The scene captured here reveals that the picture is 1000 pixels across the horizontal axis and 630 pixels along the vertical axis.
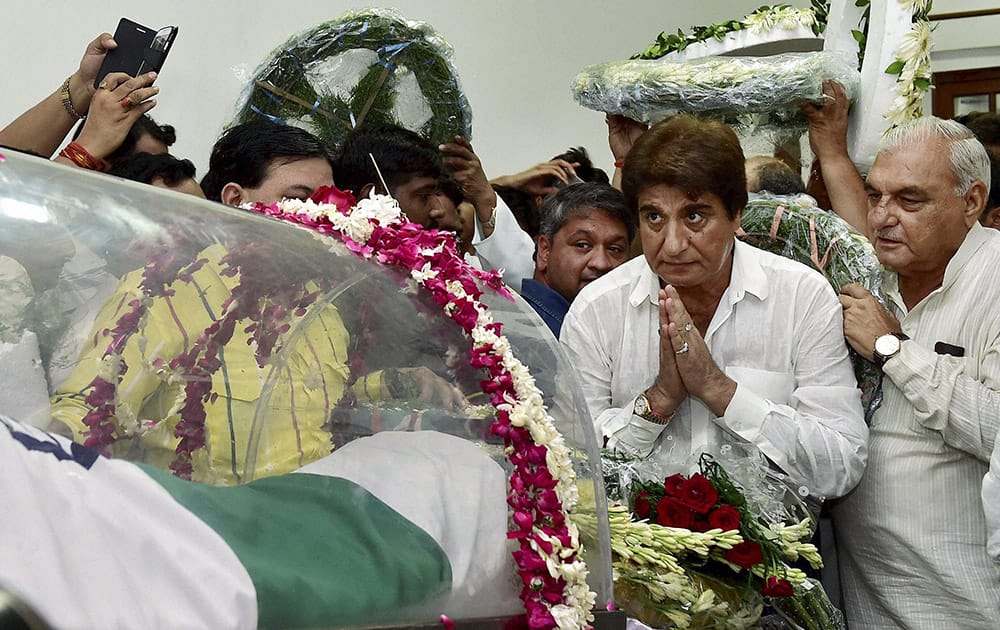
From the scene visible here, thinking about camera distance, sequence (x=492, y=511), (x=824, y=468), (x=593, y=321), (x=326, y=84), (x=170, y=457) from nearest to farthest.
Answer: (x=170, y=457)
(x=492, y=511)
(x=824, y=468)
(x=593, y=321)
(x=326, y=84)

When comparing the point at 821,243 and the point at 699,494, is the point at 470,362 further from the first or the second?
the point at 821,243

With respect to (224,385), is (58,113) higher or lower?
higher

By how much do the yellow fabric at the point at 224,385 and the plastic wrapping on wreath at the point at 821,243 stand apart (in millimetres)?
1681

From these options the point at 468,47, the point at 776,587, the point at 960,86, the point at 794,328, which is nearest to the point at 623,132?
the point at 794,328

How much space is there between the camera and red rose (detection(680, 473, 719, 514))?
7.20 feet

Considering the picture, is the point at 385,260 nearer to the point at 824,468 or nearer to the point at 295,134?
the point at 295,134

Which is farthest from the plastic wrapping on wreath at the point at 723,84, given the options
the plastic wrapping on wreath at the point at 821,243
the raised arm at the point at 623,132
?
the plastic wrapping on wreath at the point at 821,243

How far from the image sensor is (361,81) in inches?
137

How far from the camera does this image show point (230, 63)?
4.59 metres

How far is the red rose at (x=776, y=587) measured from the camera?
2127 mm

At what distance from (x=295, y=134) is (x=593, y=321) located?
2.76ft

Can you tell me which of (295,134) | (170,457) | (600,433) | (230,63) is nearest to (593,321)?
(600,433)

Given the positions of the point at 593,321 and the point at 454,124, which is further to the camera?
the point at 454,124

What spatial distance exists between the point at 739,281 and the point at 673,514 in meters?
0.81
